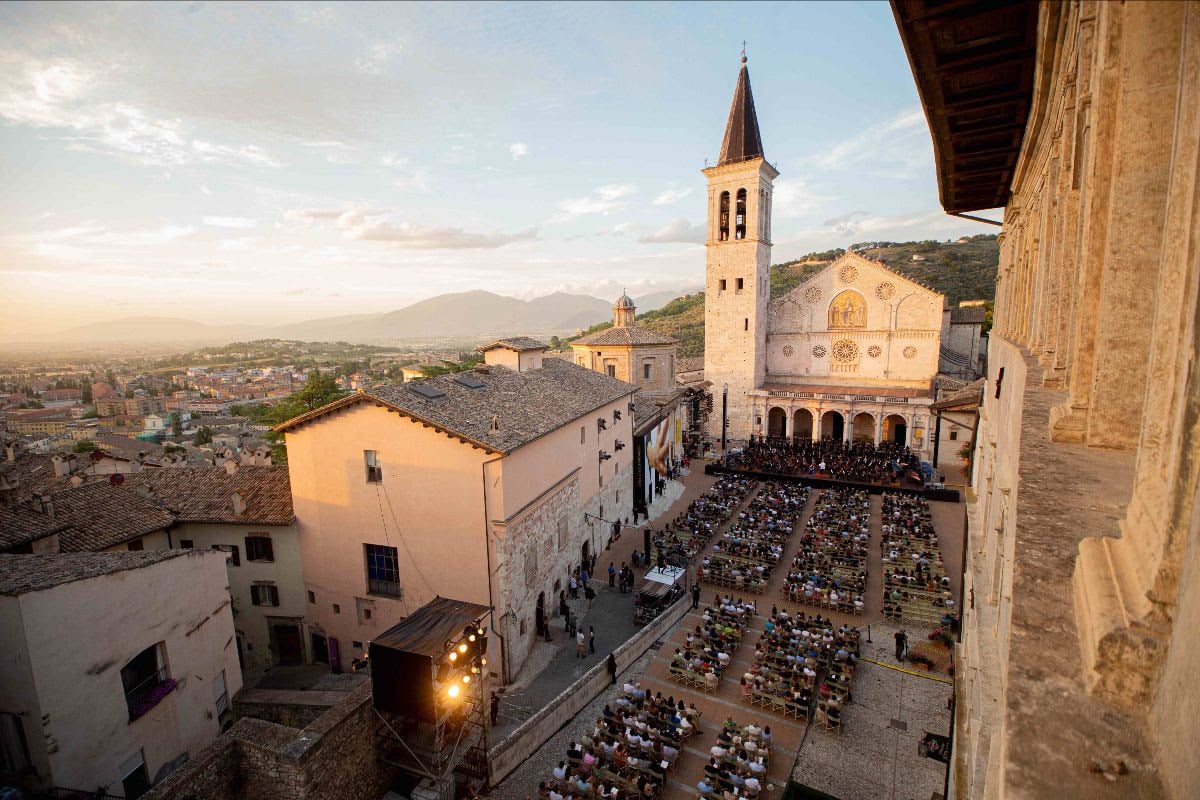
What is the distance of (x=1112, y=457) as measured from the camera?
3738 mm

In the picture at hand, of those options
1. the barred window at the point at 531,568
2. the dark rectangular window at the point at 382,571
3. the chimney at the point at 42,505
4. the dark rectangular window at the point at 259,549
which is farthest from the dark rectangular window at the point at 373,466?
the chimney at the point at 42,505

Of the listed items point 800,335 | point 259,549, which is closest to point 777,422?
point 800,335

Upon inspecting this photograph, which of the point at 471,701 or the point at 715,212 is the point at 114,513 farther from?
the point at 715,212

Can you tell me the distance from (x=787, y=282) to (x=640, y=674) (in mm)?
84395

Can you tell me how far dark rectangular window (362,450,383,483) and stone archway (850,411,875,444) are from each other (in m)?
35.4

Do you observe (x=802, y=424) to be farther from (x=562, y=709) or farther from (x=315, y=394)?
(x=315, y=394)

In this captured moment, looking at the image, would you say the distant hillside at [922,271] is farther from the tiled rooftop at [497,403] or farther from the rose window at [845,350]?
the tiled rooftop at [497,403]

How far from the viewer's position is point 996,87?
23.3 feet

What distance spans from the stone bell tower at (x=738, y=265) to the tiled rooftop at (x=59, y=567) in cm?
3483

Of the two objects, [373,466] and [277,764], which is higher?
[373,466]

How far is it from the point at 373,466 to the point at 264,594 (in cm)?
634

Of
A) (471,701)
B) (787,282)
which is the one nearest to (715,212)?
(471,701)

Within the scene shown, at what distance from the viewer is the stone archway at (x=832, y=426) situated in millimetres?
40453

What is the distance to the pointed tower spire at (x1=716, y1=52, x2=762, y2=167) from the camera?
38.6 metres
